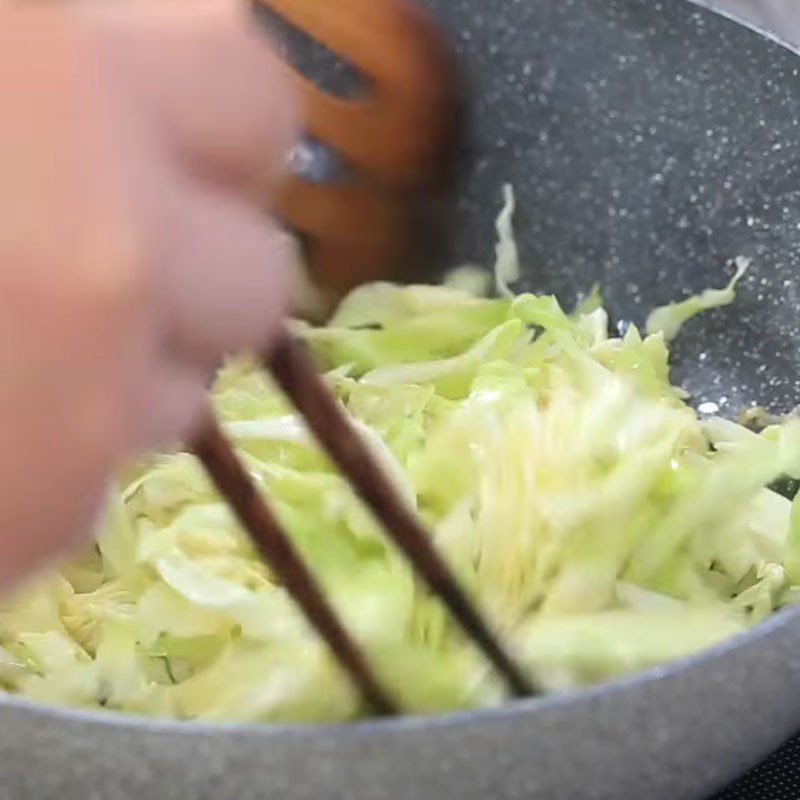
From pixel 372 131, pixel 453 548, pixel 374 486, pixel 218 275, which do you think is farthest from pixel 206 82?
pixel 372 131

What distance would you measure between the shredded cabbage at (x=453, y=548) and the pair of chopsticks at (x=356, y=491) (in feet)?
0.16

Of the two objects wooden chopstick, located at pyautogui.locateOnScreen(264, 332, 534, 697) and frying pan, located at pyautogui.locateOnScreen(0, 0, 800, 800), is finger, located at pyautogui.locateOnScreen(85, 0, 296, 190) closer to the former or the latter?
wooden chopstick, located at pyautogui.locateOnScreen(264, 332, 534, 697)

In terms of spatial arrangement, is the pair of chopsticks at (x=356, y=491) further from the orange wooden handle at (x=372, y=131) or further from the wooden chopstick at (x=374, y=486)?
the orange wooden handle at (x=372, y=131)

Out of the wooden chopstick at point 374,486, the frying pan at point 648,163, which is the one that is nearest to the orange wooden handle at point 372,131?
the frying pan at point 648,163

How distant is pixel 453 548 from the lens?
2.30 feet

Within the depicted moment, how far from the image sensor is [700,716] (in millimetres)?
451

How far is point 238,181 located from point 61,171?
0.06 metres

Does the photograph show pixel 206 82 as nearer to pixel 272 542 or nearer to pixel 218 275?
pixel 218 275

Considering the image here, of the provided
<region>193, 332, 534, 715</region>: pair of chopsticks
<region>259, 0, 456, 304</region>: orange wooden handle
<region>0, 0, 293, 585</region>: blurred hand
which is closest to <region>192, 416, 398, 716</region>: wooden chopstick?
<region>193, 332, 534, 715</region>: pair of chopsticks

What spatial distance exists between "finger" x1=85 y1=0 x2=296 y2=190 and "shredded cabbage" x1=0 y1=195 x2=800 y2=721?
0.96 ft

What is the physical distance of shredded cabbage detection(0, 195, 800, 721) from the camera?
2.05 ft

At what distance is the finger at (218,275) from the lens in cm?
30

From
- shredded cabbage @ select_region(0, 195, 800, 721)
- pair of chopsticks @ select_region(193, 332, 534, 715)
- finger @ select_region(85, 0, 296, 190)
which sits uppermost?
finger @ select_region(85, 0, 296, 190)

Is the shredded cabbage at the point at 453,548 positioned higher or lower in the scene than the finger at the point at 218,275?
lower
